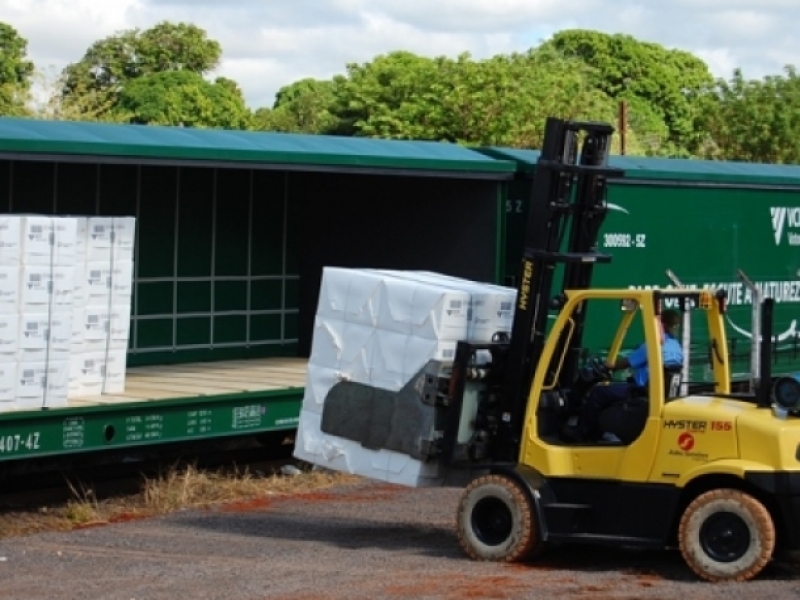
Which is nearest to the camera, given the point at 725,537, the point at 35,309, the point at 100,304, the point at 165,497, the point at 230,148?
the point at 725,537

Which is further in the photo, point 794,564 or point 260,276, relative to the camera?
point 260,276

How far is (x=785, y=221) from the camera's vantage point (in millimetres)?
19359

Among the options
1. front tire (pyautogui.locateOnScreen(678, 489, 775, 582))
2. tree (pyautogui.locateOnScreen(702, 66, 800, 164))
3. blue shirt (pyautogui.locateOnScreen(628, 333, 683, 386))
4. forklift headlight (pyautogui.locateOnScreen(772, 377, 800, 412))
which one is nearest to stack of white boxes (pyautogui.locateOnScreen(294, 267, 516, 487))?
blue shirt (pyautogui.locateOnScreen(628, 333, 683, 386))

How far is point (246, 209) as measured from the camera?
17.9 metres

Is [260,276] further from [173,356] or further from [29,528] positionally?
[29,528]

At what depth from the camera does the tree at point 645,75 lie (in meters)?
63.9

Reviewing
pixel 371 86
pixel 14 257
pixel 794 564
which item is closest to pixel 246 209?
pixel 14 257

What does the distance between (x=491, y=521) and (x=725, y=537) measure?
155 centimetres

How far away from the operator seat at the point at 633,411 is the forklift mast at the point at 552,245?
24.3 inches

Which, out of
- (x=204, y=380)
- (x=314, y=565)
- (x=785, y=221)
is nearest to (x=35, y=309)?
(x=314, y=565)

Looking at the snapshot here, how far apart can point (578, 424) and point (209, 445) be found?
22.2 ft

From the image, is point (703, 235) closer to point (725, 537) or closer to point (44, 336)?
point (44, 336)

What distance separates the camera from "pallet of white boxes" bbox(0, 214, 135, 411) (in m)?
11.7

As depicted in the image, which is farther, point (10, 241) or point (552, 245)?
point (10, 241)
